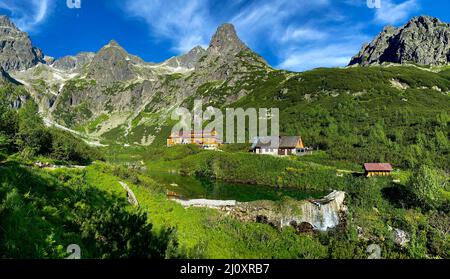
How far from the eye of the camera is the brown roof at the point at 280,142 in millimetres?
121750

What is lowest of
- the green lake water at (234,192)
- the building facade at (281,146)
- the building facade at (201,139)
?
the green lake water at (234,192)

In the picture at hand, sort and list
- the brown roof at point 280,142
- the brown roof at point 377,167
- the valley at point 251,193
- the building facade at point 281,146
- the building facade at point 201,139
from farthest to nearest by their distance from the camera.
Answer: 1. the building facade at point 201,139
2. the brown roof at point 280,142
3. the building facade at point 281,146
4. the brown roof at point 377,167
5. the valley at point 251,193

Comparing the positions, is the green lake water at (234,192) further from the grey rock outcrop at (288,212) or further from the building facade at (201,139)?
the building facade at (201,139)

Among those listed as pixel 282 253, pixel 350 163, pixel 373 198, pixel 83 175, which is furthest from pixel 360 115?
pixel 83 175

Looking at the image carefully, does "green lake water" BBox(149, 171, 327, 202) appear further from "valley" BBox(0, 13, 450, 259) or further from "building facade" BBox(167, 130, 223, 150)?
"building facade" BBox(167, 130, 223, 150)

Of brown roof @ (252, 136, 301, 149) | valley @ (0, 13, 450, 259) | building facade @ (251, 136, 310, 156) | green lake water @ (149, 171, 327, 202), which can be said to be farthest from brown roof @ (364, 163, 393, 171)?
brown roof @ (252, 136, 301, 149)

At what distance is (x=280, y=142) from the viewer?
12606 centimetres

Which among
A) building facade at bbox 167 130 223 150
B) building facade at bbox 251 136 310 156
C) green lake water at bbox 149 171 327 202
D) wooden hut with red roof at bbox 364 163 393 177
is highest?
building facade at bbox 167 130 223 150

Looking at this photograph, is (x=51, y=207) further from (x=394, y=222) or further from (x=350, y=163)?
(x=350, y=163)

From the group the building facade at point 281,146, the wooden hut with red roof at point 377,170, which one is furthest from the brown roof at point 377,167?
the building facade at point 281,146

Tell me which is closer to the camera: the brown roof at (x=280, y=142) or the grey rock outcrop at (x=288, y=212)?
the grey rock outcrop at (x=288, y=212)

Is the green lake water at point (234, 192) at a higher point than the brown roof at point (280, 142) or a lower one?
lower

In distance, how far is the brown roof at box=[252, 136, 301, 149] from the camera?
12175cm
